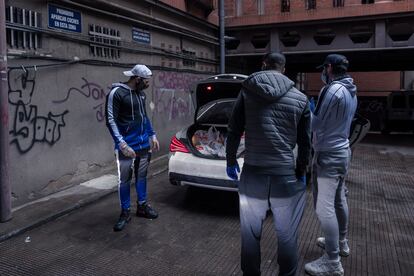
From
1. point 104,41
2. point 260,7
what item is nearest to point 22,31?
point 104,41

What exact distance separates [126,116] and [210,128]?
1542 millimetres

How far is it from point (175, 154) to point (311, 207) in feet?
7.01

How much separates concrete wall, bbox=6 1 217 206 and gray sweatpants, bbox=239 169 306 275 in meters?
3.82

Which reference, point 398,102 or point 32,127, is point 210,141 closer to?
point 32,127

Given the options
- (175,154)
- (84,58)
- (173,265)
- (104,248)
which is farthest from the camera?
(84,58)

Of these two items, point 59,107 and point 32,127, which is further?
point 59,107

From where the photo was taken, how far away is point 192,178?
204 inches

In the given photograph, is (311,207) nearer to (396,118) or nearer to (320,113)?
(320,113)

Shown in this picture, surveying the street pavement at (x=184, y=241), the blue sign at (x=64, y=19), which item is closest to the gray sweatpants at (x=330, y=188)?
the street pavement at (x=184, y=241)

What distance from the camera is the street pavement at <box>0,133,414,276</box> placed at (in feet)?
12.1

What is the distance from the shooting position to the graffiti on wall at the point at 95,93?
256 inches

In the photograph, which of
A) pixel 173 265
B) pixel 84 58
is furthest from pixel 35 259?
pixel 84 58

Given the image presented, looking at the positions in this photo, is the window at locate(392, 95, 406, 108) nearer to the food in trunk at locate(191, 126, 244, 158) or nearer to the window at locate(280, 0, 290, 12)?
the window at locate(280, 0, 290, 12)

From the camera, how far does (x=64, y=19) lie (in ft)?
20.2
